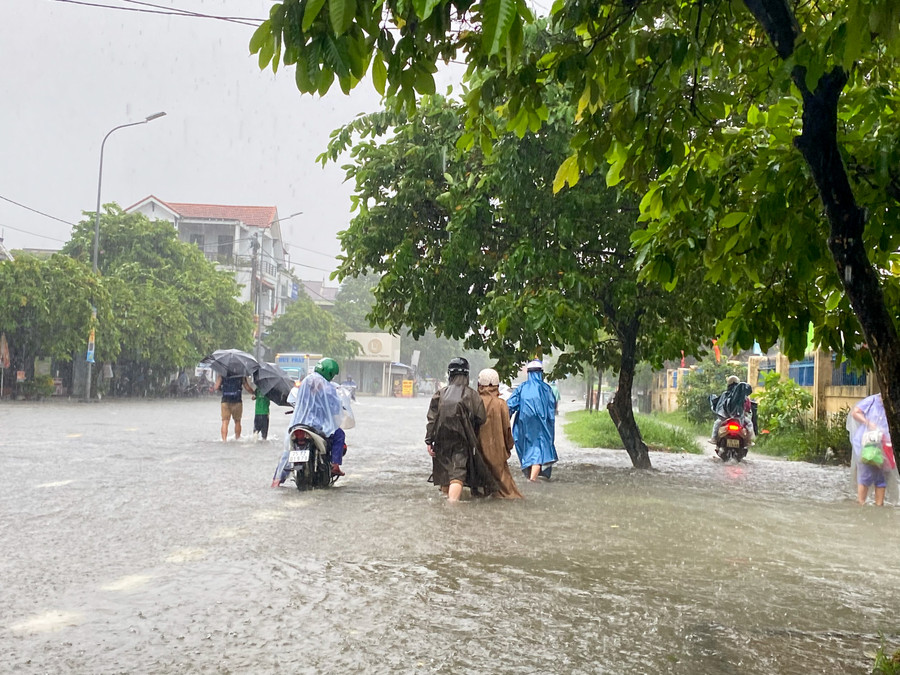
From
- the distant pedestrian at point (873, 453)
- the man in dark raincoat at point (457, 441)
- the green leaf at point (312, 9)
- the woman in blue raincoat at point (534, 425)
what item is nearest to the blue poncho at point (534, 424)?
the woman in blue raincoat at point (534, 425)

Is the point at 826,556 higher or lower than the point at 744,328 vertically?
lower

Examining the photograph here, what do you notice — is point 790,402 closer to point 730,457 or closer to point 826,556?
point 730,457

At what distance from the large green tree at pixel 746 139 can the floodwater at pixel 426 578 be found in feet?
5.36

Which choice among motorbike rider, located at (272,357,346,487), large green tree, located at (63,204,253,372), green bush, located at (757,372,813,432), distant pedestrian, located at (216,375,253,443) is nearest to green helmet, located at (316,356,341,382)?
motorbike rider, located at (272,357,346,487)

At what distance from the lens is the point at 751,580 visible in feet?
20.6

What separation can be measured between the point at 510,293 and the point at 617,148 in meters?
7.28

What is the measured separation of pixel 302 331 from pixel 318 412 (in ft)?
171

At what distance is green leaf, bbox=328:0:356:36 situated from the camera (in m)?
2.51

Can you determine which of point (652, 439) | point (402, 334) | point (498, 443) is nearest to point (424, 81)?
point (498, 443)

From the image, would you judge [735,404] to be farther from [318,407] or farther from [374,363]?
[374,363]

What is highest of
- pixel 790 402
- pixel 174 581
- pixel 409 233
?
pixel 409 233

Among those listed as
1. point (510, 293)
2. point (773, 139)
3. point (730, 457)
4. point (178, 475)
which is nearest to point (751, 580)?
point (773, 139)

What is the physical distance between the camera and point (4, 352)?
34.5 meters

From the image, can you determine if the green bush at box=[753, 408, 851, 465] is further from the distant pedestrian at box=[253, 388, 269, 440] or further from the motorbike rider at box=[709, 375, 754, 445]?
the distant pedestrian at box=[253, 388, 269, 440]
